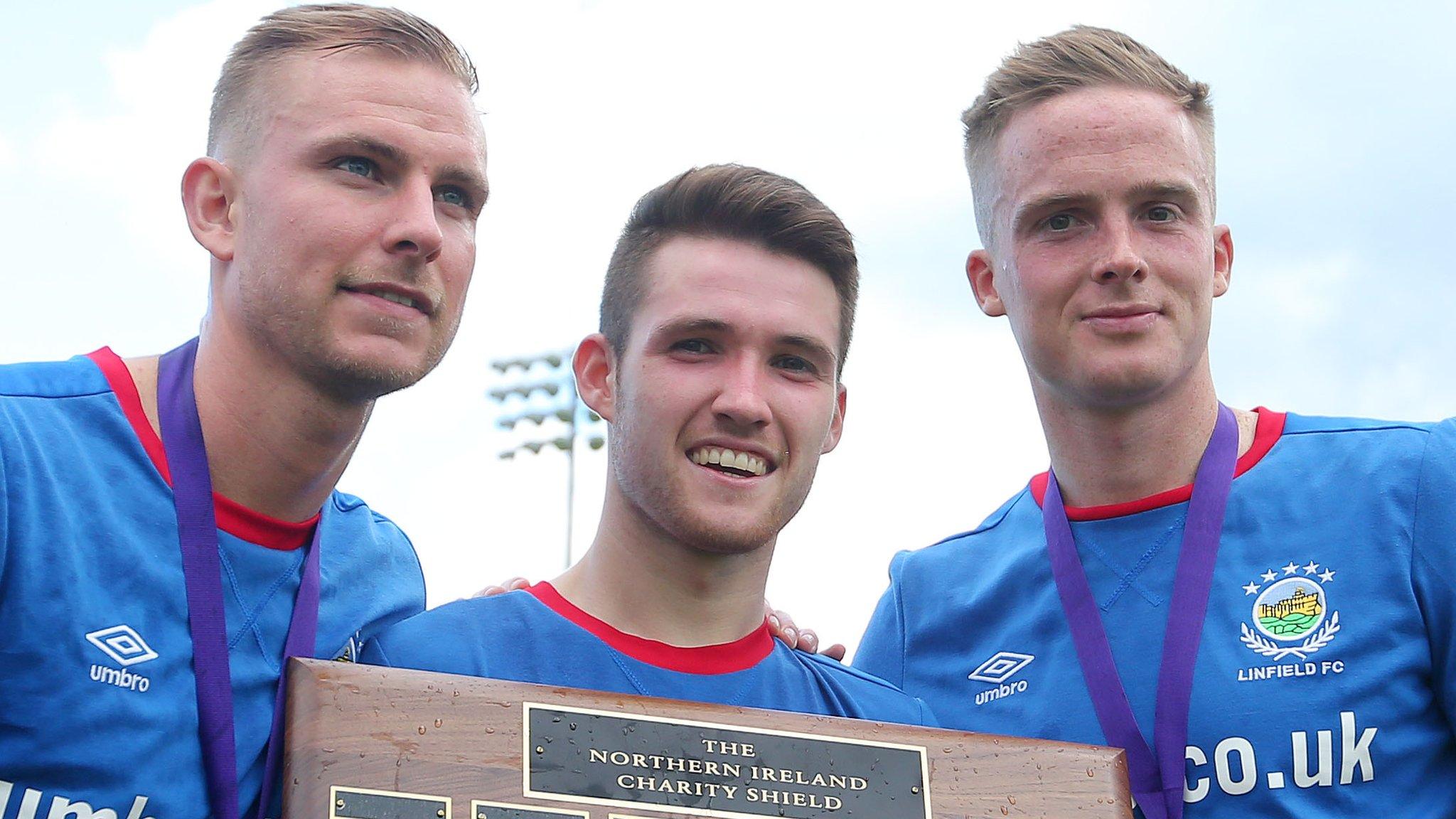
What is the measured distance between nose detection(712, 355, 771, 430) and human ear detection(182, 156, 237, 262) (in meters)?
1.35

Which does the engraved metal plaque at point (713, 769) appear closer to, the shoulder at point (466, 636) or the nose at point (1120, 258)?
the shoulder at point (466, 636)

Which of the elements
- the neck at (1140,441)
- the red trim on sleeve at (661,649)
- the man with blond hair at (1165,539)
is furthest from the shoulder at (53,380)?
the neck at (1140,441)

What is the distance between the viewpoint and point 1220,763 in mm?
3992

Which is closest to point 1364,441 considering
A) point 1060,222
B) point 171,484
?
point 1060,222

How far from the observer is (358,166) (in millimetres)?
3787

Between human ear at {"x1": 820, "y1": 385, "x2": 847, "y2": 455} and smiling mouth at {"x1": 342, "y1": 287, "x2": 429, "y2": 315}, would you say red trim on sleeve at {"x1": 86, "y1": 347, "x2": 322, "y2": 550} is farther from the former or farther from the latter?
human ear at {"x1": 820, "y1": 385, "x2": 847, "y2": 455}

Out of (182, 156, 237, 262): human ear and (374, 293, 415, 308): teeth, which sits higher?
(182, 156, 237, 262): human ear

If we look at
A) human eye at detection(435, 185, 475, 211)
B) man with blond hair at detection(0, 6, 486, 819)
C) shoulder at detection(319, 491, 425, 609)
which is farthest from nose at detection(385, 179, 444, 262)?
shoulder at detection(319, 491, 425, 609)

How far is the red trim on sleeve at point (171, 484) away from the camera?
143 inches

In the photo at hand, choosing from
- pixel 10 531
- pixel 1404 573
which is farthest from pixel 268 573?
pixel 1404 573

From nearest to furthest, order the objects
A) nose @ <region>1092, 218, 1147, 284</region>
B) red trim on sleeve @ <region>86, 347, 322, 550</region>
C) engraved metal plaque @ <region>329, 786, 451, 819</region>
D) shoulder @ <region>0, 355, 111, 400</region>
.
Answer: engraved metal plaque @ <region>329, 786, 451, 819</region>, shoulder @ <region>0, 355, 111, 400</region>, red trim on sleeve @ <region>86, 347, 322, 550</region>, nose @ <region>1092, 218, 1147, 284</region>

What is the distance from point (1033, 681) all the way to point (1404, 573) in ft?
3.51

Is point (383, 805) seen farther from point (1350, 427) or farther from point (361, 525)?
point (1350, 427)

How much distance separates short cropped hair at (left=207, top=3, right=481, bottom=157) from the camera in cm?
396
